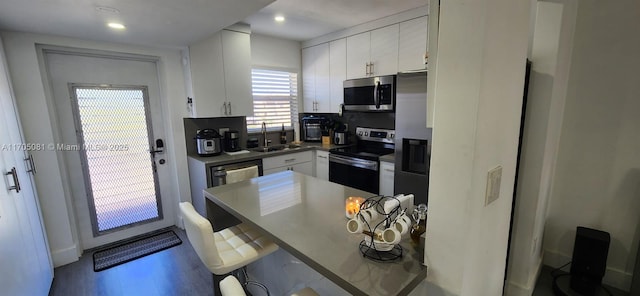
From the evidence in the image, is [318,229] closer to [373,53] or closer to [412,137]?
[412,137]

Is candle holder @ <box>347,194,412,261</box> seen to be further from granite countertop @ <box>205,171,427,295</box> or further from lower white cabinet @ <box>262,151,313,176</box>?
lower white cabinet @ <box>262,151,313,176</box>

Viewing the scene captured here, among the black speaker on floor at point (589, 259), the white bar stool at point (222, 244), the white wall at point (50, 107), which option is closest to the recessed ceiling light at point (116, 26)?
the white wall at point (50, 107)

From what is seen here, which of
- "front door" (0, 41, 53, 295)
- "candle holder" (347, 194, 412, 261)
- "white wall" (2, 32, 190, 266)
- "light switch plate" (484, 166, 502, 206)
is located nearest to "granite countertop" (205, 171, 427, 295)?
"candle holder" (347, 194, 412, 261)

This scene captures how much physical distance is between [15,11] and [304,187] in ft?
7.36

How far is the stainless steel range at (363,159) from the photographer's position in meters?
3.18

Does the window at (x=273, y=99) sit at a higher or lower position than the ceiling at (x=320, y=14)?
lower

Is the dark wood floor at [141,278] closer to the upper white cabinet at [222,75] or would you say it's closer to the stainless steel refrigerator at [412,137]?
the upper white cabinet at [222,75]

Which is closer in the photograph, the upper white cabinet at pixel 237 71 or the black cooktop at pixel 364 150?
the upper white cabinet at pixel 237 71

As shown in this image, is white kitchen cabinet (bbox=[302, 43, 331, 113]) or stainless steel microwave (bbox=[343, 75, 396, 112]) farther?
white kitchen cabinet (bbox=[302, 43, 331, 113])

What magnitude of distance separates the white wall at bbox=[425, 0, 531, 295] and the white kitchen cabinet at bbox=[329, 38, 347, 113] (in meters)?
2.70

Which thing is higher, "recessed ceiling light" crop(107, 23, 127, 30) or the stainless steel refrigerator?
"recessed ceiling light" crop(107, 23, 127, 30)

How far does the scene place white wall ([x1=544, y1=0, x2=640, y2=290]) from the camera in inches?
74.6

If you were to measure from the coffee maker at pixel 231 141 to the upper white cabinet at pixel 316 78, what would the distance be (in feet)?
4.15

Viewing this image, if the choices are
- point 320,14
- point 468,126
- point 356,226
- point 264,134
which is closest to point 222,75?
point 264,134
